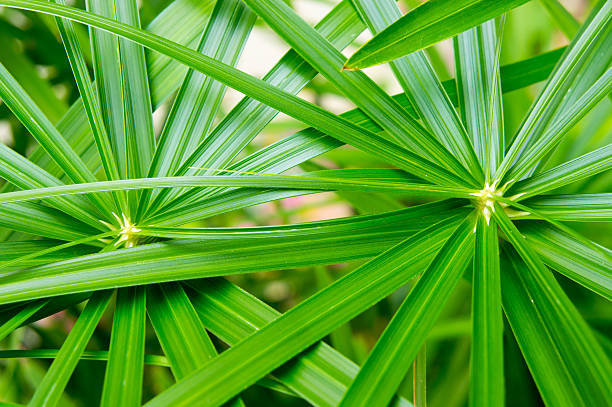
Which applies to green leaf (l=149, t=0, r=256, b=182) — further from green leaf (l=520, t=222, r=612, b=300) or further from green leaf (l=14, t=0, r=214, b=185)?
green leaf (l=520, t=222, r=612, b=300)

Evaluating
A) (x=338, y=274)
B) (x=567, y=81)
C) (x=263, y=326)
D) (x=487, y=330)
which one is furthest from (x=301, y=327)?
(x=338, y=274)

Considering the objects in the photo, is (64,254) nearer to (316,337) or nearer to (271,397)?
(316,337)

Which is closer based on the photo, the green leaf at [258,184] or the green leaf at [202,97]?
the green leaf at [258,184]

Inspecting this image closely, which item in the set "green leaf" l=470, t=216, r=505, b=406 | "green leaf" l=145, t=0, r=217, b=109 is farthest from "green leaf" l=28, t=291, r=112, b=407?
"green leaf" l=470, t=216, r=505, b=406

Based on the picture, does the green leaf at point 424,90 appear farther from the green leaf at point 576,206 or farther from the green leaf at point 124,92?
the green leaf at point 124,92

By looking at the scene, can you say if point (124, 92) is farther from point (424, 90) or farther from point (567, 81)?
point (567, 81)

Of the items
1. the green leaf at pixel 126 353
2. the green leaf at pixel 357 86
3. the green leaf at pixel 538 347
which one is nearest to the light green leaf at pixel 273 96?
the green leaf at pixel 357 86

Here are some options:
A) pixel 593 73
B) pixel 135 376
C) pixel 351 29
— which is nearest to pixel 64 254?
pixel 135 376

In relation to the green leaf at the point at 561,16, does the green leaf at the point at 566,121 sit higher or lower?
lower
